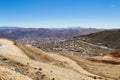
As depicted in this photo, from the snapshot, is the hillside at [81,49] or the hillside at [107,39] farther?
the hillside at [107,39]

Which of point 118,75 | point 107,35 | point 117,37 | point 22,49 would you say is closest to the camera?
point 118,75

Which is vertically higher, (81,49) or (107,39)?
(107,39)

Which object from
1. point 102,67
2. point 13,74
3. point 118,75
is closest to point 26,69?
point 13,74

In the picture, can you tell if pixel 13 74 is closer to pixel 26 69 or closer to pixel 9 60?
pixel 26 69

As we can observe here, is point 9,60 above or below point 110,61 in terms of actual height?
above

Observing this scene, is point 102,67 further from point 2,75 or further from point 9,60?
point 2,75

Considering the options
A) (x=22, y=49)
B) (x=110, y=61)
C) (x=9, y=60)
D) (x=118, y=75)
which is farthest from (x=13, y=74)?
(x=110, y=61)

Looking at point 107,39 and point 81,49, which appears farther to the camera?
point 107,39

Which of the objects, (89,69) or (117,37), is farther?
(117,37)

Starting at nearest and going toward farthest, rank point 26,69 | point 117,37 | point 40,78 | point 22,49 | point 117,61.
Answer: point 40,78 < point 26,69 < point 22,49 < point 117,61 < point 117,37

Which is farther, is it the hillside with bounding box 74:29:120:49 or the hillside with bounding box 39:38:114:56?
the hillside with bounding box 74:29:120:49
